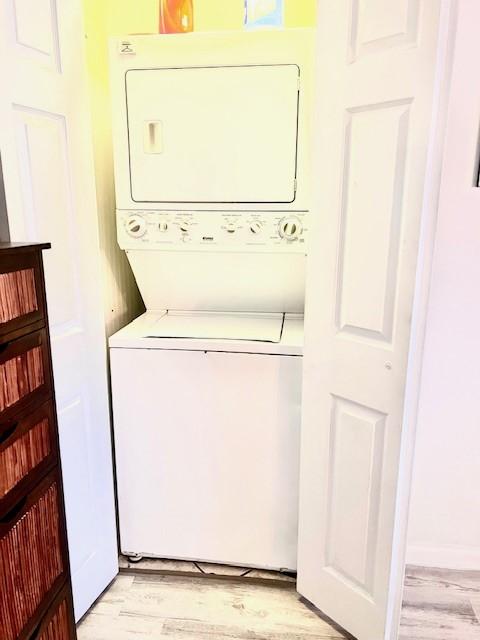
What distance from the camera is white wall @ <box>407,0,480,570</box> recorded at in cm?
158

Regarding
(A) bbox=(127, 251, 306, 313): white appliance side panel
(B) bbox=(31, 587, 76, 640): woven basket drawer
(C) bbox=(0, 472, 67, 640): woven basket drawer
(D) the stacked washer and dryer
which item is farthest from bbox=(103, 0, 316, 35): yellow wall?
(B) bbox=(31, 587, 76, 640): woven basket drawer

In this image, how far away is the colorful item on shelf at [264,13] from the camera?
166 centimetres

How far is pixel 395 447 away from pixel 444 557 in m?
0.95

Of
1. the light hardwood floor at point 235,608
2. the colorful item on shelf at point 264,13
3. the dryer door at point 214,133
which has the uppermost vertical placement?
the colorful item on shelf at point 264,13

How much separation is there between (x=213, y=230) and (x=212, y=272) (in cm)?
19

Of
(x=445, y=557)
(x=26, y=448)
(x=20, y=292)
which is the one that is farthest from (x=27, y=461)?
(x=445, y=557)

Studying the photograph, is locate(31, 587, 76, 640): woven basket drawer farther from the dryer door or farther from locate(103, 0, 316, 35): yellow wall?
locate(103, 0, 316, 35): yellow wall

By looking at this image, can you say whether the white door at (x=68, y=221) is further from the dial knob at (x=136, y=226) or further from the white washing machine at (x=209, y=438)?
the dial knob at (x=136, y=226)

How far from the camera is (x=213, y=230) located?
1.75m

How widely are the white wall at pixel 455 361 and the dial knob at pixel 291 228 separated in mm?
500

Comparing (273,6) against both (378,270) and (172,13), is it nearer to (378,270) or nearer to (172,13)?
(172,13)

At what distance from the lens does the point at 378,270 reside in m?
1.28

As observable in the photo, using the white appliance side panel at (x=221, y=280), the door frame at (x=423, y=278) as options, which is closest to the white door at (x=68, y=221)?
the white appliance side panel at (x=221, y=280)

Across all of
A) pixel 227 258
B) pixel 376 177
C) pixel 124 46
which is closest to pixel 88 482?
pixel 227 258
